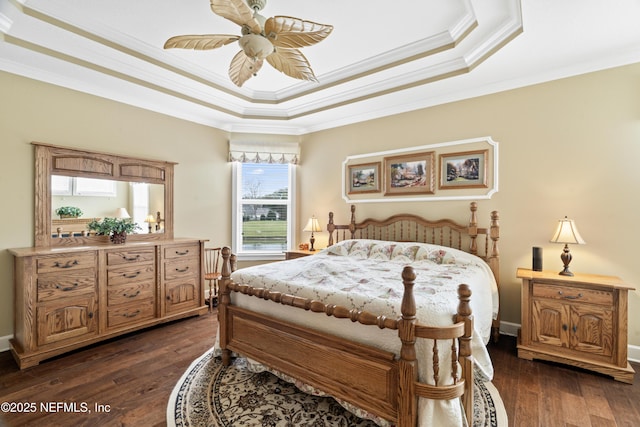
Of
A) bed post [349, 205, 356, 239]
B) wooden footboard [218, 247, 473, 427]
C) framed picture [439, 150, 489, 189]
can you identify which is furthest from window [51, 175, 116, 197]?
framed picture [439, 150, 489, 189]

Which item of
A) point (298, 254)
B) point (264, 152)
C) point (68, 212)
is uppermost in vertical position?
point (264, 152)

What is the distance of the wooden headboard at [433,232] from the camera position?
314 centimetres

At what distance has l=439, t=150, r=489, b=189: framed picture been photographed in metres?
3.36

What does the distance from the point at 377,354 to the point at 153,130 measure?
393 cm

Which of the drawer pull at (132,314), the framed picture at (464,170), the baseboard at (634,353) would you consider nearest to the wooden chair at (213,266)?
the drawer pull at (132,314)

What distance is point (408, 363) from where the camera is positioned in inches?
58.2

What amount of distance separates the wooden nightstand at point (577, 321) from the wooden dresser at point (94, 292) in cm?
376

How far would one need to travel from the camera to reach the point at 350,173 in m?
4.43

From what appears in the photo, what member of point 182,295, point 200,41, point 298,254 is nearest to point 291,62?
point 200,41

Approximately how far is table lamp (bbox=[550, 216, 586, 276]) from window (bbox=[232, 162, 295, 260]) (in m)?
3.57

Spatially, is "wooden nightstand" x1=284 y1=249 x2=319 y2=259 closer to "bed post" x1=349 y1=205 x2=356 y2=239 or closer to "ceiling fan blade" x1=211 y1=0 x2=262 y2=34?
"bed post" x1=349 y1=205 x2=356 y2=239

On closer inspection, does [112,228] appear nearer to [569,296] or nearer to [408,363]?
[408,363]

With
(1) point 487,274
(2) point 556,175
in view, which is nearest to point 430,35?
(2) point 556,175

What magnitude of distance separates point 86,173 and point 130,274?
4.11 ft
